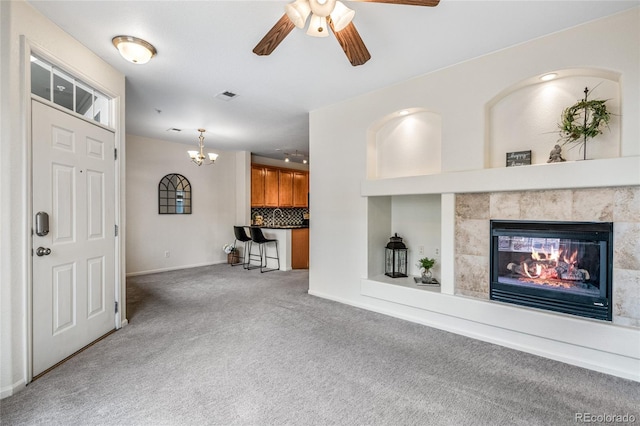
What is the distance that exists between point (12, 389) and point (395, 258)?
12.3ft

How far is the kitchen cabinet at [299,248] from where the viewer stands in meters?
6.37

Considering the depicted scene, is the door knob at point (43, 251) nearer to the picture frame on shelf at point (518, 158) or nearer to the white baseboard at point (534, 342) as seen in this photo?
the white baseboard at point (534, 342)

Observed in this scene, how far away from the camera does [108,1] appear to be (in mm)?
2078

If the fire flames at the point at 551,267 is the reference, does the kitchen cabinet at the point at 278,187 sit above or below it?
above

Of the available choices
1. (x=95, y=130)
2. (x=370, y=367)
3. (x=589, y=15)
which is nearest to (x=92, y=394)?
(x=370, y=367)

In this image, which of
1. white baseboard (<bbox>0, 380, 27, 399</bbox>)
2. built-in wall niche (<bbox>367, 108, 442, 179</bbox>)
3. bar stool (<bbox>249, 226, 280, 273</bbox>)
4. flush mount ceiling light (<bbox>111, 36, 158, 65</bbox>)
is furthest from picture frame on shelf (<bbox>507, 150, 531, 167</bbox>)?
bar stool (<bbox>249, 226, 280, 273</bbox>)

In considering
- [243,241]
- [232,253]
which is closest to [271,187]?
[243,241]

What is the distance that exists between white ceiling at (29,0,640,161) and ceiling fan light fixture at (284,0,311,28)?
0.41 metres

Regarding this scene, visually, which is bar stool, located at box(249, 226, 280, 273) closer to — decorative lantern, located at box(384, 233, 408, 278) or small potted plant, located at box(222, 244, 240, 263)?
small potted plant, located at box(222, 244, 240, 263)

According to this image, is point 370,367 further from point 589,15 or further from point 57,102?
point 57,102

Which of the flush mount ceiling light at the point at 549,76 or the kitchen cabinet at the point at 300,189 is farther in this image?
the kitchen cabinet at the point at 300,189

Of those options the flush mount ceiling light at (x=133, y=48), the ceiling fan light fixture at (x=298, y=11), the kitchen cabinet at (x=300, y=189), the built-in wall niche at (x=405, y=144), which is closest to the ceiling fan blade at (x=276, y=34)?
the ceiling fan light fixture at (x=298, y=11)

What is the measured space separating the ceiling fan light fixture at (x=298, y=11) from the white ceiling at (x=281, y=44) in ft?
1.33

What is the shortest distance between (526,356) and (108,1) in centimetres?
432
